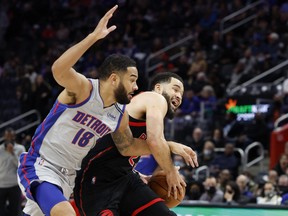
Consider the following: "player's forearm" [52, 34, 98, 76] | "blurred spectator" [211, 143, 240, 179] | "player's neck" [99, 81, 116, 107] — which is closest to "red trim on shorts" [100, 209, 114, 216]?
"player's neck" [99, 81, 116, 107]

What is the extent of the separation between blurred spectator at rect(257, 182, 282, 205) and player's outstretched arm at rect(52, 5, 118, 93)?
5.49 metres

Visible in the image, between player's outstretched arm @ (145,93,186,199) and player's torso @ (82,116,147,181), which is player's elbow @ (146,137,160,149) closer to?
player's outstretched arm @ (145,93,186,199)

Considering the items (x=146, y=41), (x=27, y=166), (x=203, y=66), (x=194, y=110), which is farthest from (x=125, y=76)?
(x=146, y=41)

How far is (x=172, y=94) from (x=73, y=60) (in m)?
1.21

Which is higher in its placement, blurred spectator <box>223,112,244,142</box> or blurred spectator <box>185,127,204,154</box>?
blurred spectator <box>223,112,244,142</box>

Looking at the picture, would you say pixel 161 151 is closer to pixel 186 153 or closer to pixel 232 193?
pixel 186 153

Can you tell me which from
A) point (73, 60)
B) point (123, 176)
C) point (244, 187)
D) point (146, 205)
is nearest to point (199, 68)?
point (244, 187)

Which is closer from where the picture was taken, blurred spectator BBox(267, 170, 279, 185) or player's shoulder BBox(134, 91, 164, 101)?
player's shoulder BBox(134, 91, 164, 101)

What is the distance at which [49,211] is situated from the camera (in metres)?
5.79

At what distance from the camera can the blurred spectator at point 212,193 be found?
37.1 feet

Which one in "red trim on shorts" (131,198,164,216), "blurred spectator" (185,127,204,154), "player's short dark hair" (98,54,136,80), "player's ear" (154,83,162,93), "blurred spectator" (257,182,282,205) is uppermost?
"player's short dark hair" (98,54,136,80)

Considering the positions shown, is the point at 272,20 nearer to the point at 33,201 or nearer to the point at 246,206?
the point at 246,206

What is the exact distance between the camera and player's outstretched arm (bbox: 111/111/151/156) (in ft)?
20.6

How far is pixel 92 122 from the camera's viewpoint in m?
6.01
